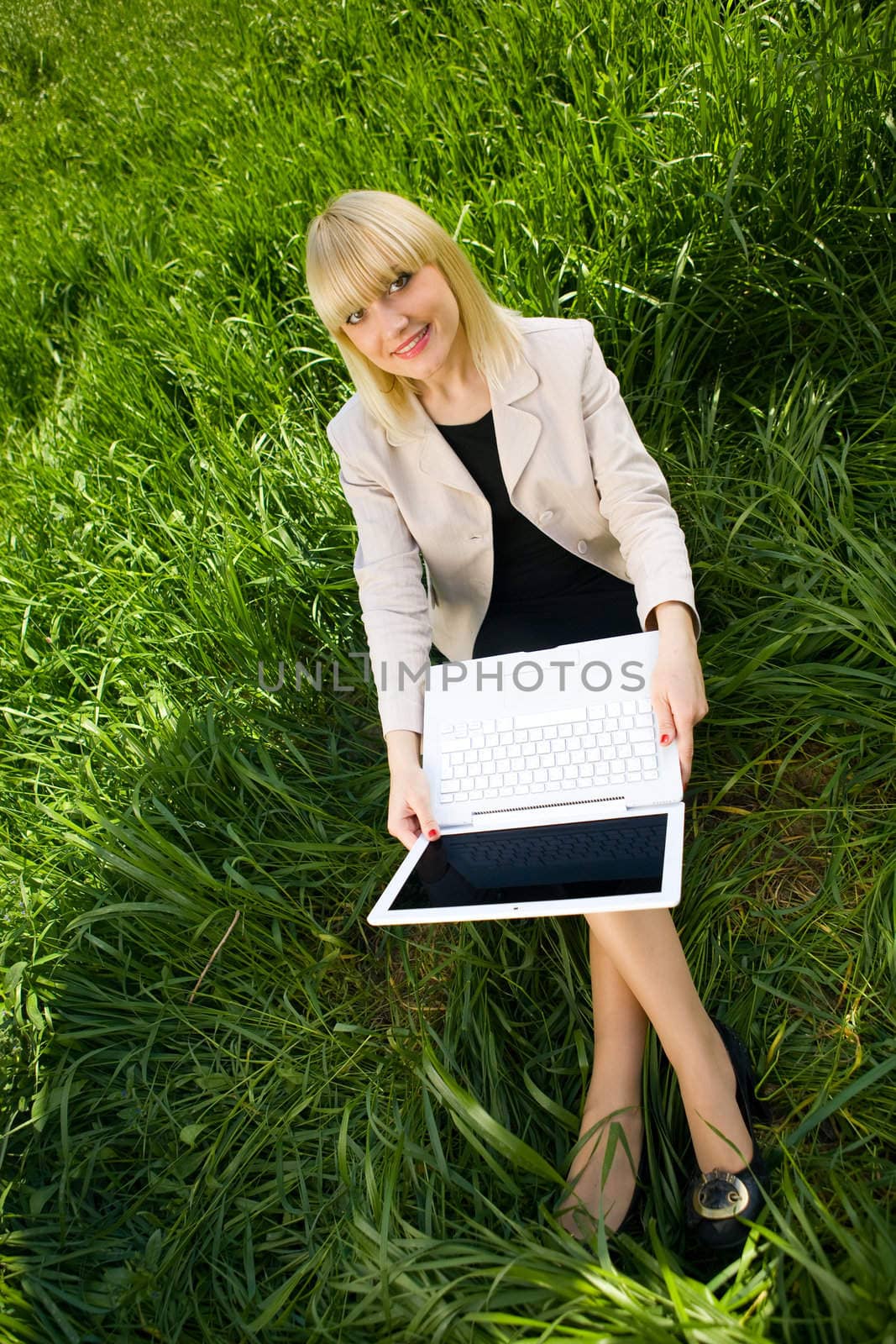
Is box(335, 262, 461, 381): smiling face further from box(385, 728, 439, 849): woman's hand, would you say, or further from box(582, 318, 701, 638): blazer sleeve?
box(385, 728, 439, 849): woman's hand

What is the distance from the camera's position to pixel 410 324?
170cm

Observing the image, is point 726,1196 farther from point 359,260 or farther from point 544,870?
point 359,260

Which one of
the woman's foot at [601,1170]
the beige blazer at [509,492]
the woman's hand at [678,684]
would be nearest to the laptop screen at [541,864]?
the woman's hand at [678,684]

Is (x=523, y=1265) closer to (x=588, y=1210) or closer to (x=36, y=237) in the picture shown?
(x=588, y=1210)

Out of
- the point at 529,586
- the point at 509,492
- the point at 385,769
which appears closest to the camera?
the point at 509,492

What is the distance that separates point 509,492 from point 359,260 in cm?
50

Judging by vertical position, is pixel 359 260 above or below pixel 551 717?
above

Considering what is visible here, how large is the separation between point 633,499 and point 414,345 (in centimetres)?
48

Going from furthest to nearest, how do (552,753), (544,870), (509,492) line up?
(509,492), (552,753), (544,870)

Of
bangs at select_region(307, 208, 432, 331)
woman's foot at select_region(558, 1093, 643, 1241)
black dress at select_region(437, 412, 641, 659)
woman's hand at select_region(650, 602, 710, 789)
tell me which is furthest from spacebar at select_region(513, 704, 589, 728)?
bangs at select_region(307, 208, 432, 331)

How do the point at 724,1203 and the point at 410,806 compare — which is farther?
the point at 410,806

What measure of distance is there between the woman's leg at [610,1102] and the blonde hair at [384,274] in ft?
3.55

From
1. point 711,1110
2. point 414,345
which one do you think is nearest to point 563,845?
point 711,1110

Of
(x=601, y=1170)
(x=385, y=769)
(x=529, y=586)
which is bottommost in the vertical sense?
(x=601, y=1170)
